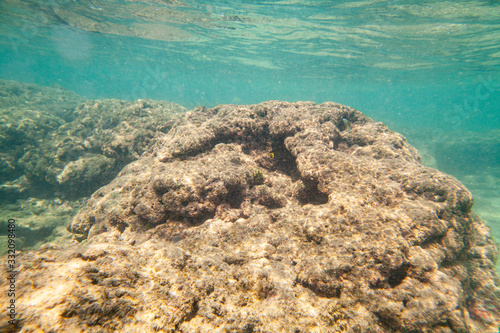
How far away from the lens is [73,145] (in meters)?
10.5

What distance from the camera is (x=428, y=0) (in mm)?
13086

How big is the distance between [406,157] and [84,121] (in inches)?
598

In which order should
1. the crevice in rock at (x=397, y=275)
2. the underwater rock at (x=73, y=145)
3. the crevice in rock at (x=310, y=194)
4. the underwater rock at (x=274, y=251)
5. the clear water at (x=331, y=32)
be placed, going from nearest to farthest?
the underwater rock at (x=274, y=251), the crevice in rock at (x=397, y=275), the crevice in rock at (x=310, y=194), the underwater rock at (x=73, y=145), the clear water at (x=331, y=32)

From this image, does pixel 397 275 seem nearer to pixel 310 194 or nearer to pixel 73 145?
pixel 310 194

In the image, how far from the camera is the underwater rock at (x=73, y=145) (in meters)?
9.27

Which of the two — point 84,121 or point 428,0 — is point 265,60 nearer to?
point 428,0

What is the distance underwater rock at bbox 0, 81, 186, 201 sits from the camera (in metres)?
9.27

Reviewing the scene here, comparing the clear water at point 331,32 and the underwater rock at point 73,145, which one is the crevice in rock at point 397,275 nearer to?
the underwater rock at point 73,145

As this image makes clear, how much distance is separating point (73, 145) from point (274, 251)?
469 inches

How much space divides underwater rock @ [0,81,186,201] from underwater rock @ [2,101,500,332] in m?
4.42

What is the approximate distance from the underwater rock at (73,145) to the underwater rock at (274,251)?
14.5 ft

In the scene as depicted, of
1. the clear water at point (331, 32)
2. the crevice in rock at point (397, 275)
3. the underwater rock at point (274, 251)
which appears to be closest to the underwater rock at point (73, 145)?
the underwater rock at point (274, 251)

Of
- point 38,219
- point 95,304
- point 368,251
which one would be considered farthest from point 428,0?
point 38,219

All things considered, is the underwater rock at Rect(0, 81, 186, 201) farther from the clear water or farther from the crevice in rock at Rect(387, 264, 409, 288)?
the clear water
